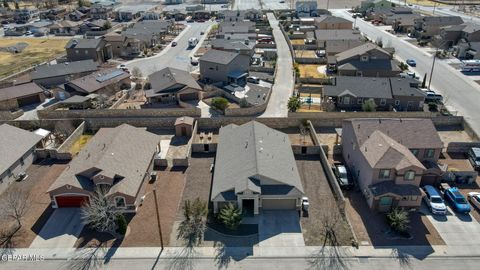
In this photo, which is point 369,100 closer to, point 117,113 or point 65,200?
point 117,113

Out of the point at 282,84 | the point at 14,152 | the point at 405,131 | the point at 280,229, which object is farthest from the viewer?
the point at 282,84

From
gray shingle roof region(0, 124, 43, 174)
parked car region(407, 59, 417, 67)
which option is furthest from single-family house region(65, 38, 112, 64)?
parked car region(407, 59, 417, 67)

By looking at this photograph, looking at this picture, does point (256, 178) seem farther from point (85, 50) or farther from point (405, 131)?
point (85, 50)

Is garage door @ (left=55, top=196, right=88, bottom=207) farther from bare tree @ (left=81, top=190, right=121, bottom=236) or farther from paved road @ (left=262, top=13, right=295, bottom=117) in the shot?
paved road @ (left=262, top=13, right=295, bottom=117)

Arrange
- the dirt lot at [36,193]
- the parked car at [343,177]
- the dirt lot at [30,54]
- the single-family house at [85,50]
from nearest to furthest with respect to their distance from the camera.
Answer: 1. the dirt lot at [36,193]
2. the parked car at [343,177]
3. the single-family house at [85,50]
4. the dirt lot at [30,54]

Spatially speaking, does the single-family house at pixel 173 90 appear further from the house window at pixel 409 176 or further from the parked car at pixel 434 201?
the parked car at pixel 434 201

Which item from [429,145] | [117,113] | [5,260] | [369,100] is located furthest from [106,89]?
[429,145]

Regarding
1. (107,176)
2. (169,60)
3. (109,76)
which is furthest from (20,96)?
(107,176)

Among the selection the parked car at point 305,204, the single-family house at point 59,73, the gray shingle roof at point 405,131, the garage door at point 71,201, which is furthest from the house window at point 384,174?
the single-family house at point 59,73
